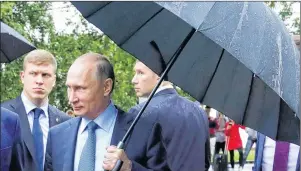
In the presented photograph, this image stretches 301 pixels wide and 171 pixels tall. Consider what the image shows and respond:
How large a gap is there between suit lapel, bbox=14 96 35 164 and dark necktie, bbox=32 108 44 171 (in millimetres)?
51

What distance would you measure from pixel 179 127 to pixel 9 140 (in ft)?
3.16

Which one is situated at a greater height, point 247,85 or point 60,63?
point 60,63

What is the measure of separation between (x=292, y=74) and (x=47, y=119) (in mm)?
1661

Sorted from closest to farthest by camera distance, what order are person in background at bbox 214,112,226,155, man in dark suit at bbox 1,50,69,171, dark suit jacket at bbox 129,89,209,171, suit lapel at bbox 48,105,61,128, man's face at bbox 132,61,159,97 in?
dark suit jacket at bbox 129,89,209,171 < man's face at bbox 132,61,159,97 < man in dark suit at bbox 1,50,69,171 < suit lapel at bbox 48,105,61,128 < person in background at bbox 214,112,226,155

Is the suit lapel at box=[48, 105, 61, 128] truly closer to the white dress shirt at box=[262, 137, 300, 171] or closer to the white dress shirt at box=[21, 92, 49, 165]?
the white dress shirt at box=[21, 92, 49, 165]

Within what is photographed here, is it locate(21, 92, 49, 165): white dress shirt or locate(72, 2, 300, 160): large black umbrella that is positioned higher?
locate(72, 2, 300, 160): large black umbrella

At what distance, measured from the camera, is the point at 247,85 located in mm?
3283

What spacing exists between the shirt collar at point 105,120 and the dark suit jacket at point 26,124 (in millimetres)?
339

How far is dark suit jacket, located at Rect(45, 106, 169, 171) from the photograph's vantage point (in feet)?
10.1

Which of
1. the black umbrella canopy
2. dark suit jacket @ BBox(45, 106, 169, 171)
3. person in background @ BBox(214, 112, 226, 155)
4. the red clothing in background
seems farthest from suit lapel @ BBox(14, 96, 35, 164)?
the red clothing in background

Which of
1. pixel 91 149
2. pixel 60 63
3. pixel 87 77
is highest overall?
pixel 60 63

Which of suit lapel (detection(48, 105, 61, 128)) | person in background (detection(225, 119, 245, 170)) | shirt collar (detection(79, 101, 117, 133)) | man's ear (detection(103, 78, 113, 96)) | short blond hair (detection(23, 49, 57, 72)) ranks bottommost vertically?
shirt collar (detection(79, 101, 117, 133))

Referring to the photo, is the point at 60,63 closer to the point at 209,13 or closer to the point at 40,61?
the point at 40,61

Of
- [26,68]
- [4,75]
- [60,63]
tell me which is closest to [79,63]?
[26,68]
